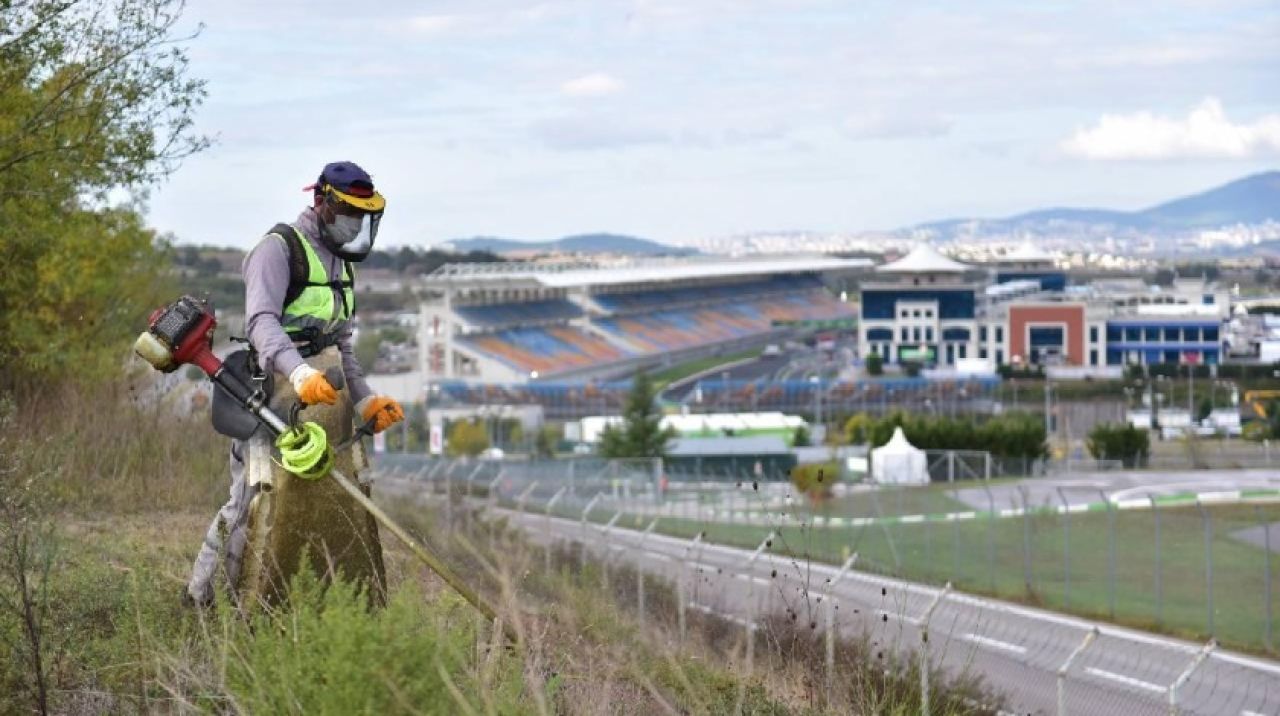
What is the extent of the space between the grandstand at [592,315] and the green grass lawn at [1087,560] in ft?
231

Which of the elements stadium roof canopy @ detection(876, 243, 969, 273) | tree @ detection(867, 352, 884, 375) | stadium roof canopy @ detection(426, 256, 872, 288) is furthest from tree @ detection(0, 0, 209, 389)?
stadium roof canopy @ detection(876, 243, 969, 273)

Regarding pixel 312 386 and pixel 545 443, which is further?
pixel 545 443

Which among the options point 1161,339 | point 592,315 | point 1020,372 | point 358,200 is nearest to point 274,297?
point 358,200

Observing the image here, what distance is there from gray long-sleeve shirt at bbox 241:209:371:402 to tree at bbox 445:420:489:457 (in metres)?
56.5

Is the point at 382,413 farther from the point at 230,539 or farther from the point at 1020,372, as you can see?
the point at 1020,372

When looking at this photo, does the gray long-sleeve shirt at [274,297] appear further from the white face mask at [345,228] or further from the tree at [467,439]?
the tree at [467,439]

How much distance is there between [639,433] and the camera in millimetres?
63562

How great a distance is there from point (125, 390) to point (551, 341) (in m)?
101

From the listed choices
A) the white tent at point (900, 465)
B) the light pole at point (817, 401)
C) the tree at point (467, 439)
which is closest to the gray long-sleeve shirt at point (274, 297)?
the white tent at point (900, 465)

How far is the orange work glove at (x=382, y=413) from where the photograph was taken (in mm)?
7969

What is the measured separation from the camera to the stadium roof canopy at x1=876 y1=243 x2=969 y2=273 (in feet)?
438

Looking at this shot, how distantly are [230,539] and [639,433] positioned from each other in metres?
55.6

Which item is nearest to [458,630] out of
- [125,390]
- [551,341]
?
[125,390]

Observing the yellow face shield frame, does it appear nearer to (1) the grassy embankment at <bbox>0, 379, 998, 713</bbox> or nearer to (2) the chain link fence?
(1) the grassy embankment at <bbox>0, 379, 998, 713</bbox>
